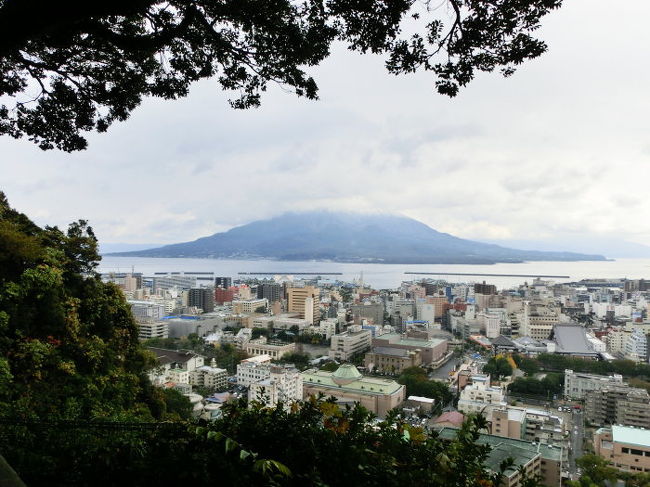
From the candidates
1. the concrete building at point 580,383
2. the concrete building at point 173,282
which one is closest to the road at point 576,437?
the concrete building at point 580,383

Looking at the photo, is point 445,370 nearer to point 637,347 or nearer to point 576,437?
point 576,437

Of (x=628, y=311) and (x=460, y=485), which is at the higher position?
(x=460, y=485)

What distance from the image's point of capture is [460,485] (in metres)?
0.97

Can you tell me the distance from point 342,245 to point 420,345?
76.6 m

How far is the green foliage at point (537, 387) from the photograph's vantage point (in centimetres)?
1129

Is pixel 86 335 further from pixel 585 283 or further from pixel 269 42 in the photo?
pixel 585 283

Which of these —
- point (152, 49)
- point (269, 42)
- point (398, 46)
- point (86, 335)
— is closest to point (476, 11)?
point (398, 46)

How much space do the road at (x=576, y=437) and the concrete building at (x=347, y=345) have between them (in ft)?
23.9

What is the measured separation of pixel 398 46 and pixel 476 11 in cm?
26

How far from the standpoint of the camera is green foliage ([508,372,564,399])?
1129 centimetres

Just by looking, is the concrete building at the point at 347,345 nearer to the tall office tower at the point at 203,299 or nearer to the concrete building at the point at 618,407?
the concrete building at the point at 618,407

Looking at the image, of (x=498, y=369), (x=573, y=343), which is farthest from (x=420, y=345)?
(x=573, y=343)

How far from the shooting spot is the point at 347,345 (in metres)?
15.8

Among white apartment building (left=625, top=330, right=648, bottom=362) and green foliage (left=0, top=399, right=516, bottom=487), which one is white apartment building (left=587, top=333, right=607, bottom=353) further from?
green foliage (left=0, top=399, right=516, bottom=487)
